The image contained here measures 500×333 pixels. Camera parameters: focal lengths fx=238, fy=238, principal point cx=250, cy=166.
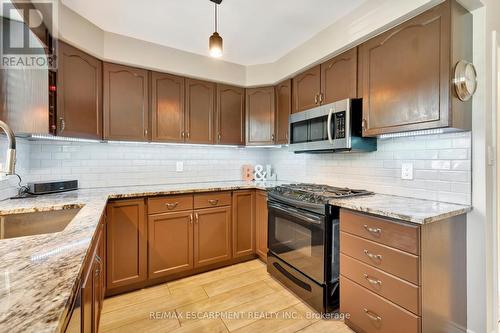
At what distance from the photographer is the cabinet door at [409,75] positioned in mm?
1480

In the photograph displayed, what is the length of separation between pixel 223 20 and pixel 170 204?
176 cm

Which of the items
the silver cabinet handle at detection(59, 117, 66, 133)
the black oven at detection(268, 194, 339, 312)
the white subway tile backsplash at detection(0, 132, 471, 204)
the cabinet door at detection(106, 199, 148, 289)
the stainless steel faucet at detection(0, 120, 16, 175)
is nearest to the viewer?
the stainless steel faucet at detection(0, 120, 16, 175)

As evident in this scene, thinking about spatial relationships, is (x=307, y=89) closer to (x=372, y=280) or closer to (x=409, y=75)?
(x=409, y=75)

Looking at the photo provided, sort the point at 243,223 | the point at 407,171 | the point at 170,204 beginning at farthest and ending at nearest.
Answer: the point at 243,223
the point at 170,204
the point at 407,171

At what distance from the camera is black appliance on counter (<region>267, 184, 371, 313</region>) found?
1820 mm

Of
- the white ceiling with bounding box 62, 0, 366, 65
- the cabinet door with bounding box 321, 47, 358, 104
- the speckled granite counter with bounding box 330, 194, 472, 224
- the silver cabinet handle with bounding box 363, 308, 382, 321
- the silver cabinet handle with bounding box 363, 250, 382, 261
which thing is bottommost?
the silver cabinet handle with bounding box 363, 308, 382, 321

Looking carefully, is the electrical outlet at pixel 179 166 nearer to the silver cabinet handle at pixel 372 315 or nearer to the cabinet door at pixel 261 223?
the cabinet door at pixel 261 223

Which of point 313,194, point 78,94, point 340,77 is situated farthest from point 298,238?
point 78,94

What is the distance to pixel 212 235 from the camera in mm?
2574

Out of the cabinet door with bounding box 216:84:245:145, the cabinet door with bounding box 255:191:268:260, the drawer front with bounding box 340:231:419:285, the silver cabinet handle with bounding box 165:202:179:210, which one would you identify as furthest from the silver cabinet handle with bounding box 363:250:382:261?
the cabinet door with bounding box 216:84:245:145

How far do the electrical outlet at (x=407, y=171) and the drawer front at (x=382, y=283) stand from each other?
83 centimetres

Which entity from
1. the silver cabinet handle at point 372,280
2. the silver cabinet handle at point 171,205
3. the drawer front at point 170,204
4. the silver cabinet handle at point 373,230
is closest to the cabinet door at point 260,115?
the drawer front at point 170,204

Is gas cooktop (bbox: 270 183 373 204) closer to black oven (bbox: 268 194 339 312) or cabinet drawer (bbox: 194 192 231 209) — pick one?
black oven (bbox: 268 194 339 312)

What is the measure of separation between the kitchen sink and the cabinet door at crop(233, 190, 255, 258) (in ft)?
4.95
